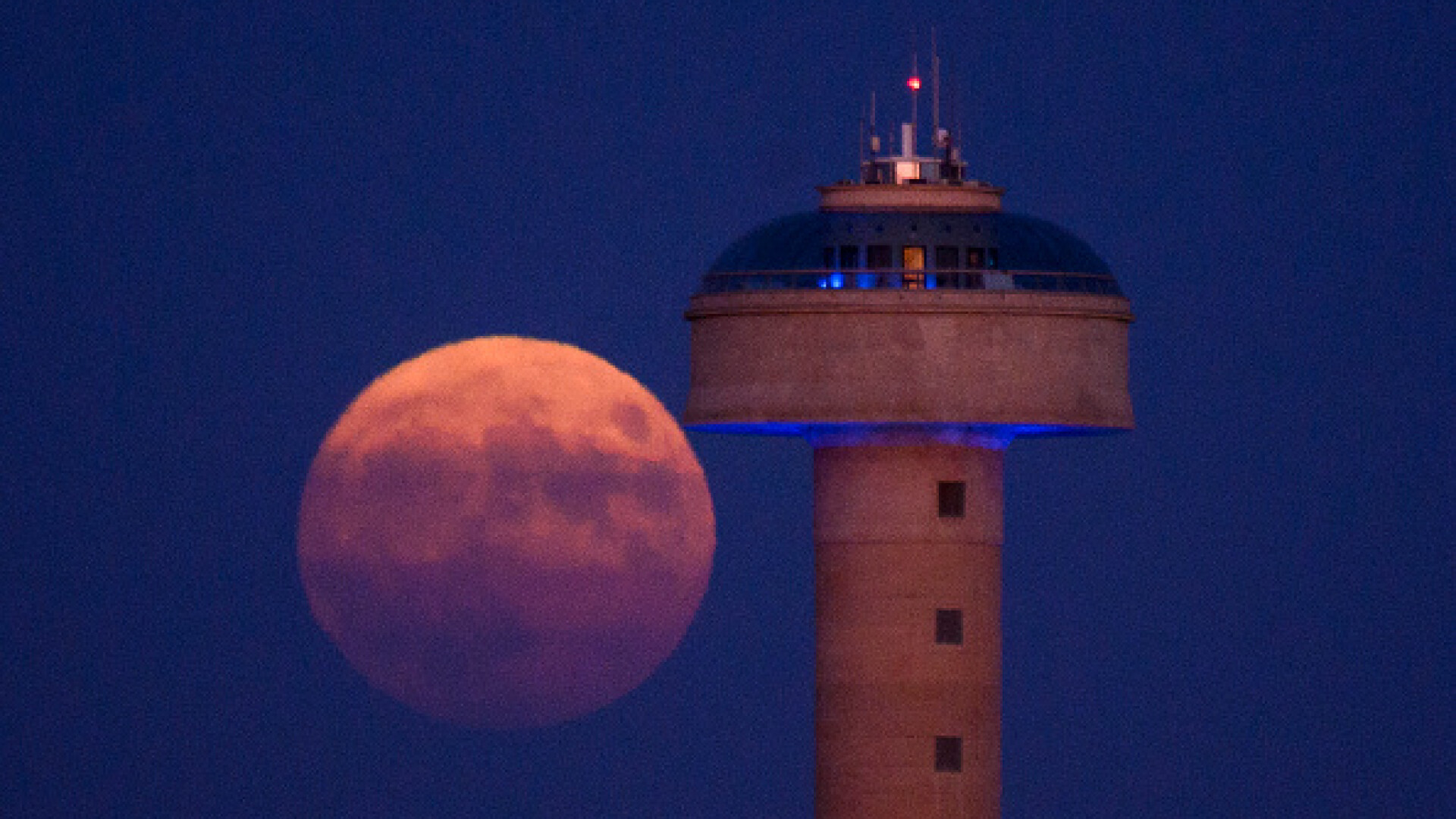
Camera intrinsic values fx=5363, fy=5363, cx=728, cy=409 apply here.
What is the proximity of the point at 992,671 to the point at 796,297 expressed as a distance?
11838mm

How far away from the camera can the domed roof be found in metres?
146

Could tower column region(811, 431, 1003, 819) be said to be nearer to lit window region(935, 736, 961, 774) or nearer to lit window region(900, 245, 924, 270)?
lit window region(935, 736, 961, 774)

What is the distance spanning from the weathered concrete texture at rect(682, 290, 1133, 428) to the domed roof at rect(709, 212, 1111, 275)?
1147mm

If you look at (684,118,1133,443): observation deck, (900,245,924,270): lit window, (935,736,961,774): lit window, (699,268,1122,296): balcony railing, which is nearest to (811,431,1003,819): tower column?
(935,736,961,774): lit window

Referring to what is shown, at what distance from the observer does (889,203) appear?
14688 cm

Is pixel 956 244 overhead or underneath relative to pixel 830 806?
overhead

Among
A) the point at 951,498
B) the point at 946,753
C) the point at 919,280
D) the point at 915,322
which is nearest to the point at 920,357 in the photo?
the point at 915,322

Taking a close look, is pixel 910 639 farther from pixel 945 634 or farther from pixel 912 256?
pixel 912 256

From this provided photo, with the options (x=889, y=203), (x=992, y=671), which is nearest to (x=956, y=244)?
(x=889, y=203)

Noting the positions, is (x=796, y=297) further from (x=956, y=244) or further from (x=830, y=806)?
(x=830, y=806)

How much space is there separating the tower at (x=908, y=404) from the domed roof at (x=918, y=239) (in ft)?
0.15

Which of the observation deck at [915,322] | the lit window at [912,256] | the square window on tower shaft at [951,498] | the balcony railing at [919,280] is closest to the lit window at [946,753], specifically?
the square window on tower shaft at [951,498]

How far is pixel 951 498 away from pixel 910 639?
13.4 ft

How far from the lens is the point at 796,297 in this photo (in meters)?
146
